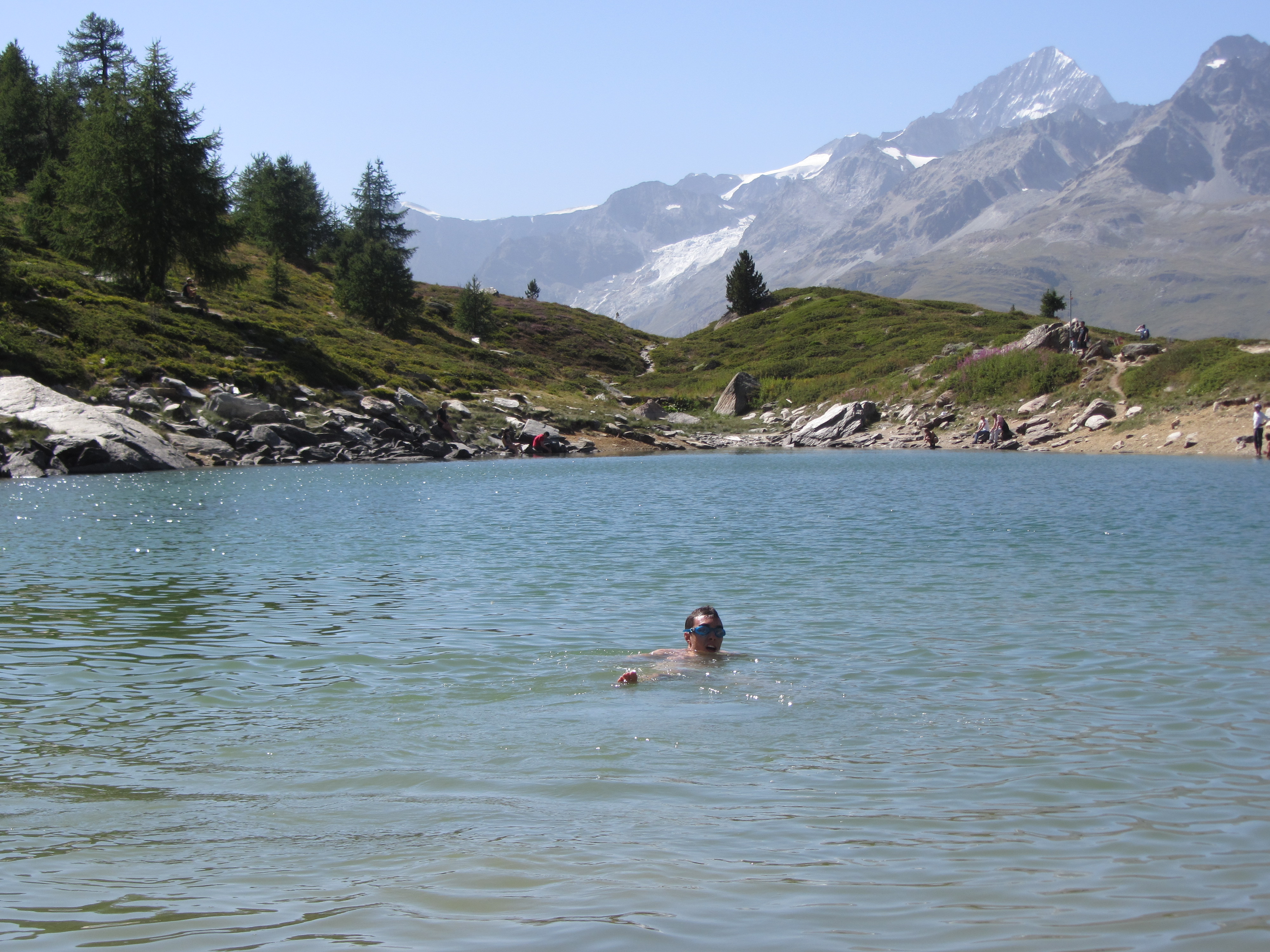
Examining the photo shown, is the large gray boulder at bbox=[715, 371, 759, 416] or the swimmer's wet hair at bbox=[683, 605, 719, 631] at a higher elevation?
the large gray boulder at bbox=[715, 371, 759, 416]

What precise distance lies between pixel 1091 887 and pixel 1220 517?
2115 cm

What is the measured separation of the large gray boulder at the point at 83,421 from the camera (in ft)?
127

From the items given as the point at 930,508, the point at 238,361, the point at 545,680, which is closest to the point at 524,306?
the point at 238,361

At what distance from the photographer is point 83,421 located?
3941 cm

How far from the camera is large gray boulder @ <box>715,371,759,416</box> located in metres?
84.4

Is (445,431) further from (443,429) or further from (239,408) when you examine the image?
(239,408)

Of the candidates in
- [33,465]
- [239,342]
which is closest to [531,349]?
[239,342]

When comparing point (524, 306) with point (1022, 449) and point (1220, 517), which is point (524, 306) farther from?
point (1220, 517)

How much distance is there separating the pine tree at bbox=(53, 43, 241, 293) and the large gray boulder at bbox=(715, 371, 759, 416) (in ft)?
140

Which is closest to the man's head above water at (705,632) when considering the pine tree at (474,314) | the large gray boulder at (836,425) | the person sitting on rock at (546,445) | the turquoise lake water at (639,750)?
the turquoise lake water at (639,750)

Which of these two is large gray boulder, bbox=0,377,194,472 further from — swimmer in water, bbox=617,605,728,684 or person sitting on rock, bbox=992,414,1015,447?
person sitting on rock, bbox=992,414,1015,447

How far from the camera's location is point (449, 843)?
594 centimetres

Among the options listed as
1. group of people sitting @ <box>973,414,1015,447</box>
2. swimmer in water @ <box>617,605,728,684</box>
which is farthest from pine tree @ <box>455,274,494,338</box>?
swimmer in water @ <box>617,605,728,684</box>

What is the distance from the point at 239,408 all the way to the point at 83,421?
10.2 metres
